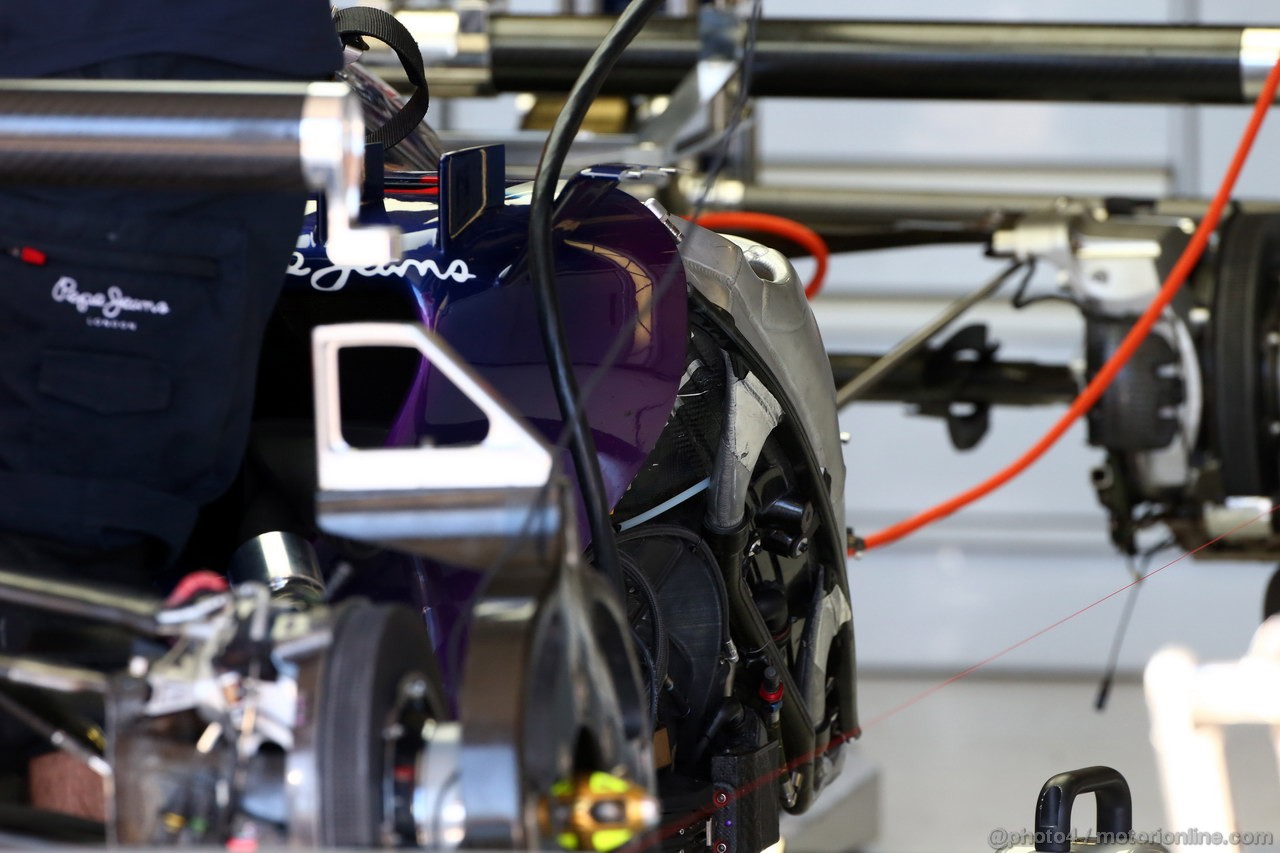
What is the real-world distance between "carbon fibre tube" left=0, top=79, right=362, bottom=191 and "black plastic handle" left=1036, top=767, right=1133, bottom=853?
422mm

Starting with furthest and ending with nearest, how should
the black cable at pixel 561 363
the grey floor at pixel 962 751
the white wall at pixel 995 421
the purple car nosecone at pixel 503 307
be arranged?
the white wall at pixel 995 421, the grey floor at pixel 962 751, the purple car nosecone at pixel 503 307, the black cable at pixel 561 363

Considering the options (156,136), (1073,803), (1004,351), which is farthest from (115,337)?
(1004,351)

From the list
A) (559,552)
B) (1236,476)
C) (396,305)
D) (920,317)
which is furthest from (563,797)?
(920,317)

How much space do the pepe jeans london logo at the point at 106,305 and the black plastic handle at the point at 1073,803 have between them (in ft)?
Answer: 1.47

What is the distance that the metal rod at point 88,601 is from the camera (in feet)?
1.64

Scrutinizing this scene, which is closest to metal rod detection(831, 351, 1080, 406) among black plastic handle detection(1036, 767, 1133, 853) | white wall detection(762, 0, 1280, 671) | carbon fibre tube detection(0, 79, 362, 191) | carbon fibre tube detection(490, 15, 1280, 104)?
carbon fibre tube detection(490, 15, 1280, 104)

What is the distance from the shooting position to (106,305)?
2.13 feet

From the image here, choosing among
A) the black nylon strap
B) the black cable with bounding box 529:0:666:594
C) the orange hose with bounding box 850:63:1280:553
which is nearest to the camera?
the black cable with bounding box 529:0:666:594

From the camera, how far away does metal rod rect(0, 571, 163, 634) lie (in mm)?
501

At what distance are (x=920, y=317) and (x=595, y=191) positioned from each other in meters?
2.81

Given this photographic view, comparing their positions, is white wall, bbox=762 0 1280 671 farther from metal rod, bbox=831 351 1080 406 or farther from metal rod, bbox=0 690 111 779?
metal rod, bbox=0 690 111 779

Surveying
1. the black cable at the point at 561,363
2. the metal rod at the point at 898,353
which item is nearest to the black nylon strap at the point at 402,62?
the black cable at the point at 561,363

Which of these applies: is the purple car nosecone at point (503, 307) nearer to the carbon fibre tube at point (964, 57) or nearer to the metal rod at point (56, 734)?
the metal rod at point (56, 734)

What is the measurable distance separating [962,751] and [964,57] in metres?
1.61
